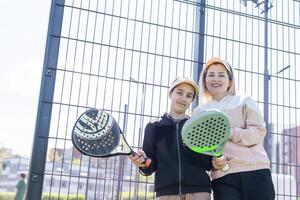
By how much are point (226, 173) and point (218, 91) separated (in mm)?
394

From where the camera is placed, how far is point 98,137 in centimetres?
168

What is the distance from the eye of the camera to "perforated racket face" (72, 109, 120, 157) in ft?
5.47

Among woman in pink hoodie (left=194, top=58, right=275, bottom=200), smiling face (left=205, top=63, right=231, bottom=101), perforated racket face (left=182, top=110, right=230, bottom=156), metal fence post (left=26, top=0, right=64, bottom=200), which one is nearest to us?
perforated racket face (left=182, top=110, right=230, bottom=156)

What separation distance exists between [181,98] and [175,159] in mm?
307

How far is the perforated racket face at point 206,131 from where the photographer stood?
5.25 feet

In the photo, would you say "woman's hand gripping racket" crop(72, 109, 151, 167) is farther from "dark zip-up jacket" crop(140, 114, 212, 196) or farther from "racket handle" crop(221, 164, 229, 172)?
"racket handle" crop(221, 164, 229, 172)

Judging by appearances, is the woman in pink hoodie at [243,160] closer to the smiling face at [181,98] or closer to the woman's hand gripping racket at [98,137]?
the smiling face at [181,98]

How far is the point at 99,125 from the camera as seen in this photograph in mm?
1692

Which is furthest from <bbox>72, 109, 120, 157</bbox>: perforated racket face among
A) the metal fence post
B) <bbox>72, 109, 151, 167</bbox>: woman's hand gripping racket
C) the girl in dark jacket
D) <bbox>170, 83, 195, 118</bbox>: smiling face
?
the metal fence post

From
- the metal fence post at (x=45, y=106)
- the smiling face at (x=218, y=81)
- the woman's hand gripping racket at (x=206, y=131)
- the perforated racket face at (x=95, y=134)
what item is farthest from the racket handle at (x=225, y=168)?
the metal fence post at (x=45, y=106)

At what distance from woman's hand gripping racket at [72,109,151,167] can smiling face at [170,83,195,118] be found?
37 cm

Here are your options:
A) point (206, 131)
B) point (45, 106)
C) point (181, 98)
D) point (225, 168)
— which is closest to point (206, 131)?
point (206, 131)

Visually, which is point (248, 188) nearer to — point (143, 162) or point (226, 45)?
point (143, 162)

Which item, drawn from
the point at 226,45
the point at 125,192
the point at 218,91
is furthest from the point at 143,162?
the point at 226,45
